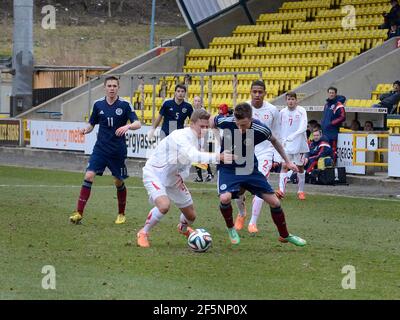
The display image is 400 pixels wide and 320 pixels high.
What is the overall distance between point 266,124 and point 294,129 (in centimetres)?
525

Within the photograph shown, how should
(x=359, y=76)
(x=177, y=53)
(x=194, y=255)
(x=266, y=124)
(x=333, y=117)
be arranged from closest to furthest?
(x=194, y=255) < (x=266, y=124) < (x=333, y=117) < (x=359, y=76) < (x=177, y=53)

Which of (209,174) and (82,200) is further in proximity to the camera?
(209,174)

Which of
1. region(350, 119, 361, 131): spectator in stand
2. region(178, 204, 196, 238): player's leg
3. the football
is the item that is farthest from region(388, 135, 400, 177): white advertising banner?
the football

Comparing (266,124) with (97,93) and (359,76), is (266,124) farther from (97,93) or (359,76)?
(97,93)

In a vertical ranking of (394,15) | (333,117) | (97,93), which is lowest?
(333,117)

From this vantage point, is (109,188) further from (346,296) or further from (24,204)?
(346,296)

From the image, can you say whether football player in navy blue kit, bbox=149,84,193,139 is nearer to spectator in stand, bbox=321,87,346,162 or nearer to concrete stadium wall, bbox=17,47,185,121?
spectator in stand, bbox=321,87,346,162

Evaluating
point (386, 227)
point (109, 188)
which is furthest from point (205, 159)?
point (109, 188)

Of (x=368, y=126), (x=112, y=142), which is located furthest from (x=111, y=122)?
(x=368, y=126)

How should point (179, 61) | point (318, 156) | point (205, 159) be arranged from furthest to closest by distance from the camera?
point (179, 61) → point (318, 156) → point (205, 159)

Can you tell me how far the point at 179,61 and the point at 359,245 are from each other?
25.6 meters

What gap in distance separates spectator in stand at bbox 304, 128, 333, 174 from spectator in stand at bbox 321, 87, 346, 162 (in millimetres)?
452

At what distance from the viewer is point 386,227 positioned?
15.9 m

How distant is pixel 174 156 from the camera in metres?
13.2
